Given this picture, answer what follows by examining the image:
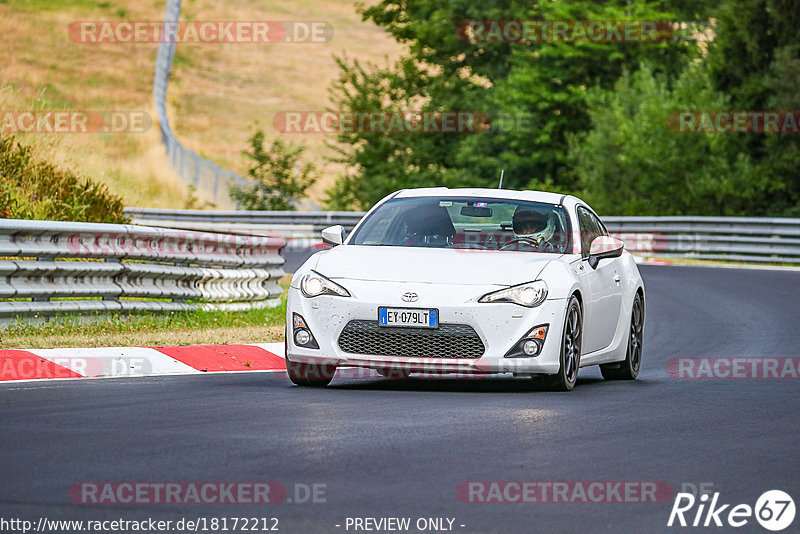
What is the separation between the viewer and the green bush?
17.6m

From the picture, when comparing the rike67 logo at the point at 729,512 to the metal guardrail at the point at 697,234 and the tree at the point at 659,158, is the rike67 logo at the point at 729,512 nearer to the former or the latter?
the metal guardrail at the point at 697,234

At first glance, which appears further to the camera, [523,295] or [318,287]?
[318,287]

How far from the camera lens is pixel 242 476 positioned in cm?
684

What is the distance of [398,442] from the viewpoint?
8031 millimetres

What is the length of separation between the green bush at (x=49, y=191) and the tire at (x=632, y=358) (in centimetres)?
740

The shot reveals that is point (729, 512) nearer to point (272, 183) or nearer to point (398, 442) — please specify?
point (398, 442)

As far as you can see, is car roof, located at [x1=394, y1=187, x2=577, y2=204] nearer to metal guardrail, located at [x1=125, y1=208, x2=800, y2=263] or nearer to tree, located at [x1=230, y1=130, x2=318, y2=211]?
metal guardrail, located at [x1=125, y1=208, x2=800, y2=263]

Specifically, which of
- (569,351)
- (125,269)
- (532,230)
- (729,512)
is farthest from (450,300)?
(125,269)

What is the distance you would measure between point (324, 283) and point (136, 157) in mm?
50934

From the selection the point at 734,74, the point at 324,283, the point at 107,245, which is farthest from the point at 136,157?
the point at 324,283

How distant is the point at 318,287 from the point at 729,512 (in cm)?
483

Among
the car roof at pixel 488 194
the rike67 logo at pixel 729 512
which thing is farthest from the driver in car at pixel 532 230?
the rike67 logo at pixel 729 512

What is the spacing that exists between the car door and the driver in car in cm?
29

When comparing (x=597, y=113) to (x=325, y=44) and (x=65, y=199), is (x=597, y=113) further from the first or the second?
(x=325, y=44)
